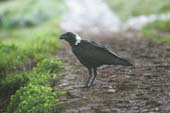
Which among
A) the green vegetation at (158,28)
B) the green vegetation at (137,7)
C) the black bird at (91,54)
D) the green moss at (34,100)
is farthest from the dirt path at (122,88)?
the green vegetation at (137,7)

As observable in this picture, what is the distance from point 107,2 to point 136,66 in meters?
27.7

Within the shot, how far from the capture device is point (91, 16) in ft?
113

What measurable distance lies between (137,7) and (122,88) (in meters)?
25.6

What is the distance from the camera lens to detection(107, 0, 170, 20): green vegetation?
32719 millimetres

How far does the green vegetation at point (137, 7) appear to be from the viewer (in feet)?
107

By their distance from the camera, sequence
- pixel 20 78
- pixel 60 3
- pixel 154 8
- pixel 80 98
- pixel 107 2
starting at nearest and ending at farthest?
pixel 80 98, pixel 20 78, pixel 154 8, pixel 60 3, pixel 107 2

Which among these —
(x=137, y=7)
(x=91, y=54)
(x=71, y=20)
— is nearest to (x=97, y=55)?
(x=91, y=54)

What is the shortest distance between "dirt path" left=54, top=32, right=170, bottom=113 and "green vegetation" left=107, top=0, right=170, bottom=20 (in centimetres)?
1734

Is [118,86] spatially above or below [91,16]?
below

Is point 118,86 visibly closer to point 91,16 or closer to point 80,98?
point 80,98

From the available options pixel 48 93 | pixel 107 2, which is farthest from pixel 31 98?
pixel 107 2

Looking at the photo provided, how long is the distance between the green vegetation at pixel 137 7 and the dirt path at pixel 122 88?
56.9ft

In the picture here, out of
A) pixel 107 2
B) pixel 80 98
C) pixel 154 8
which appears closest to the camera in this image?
pixel 80 98

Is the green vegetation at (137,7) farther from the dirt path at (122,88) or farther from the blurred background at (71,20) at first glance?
the dirt path at (122,88)
